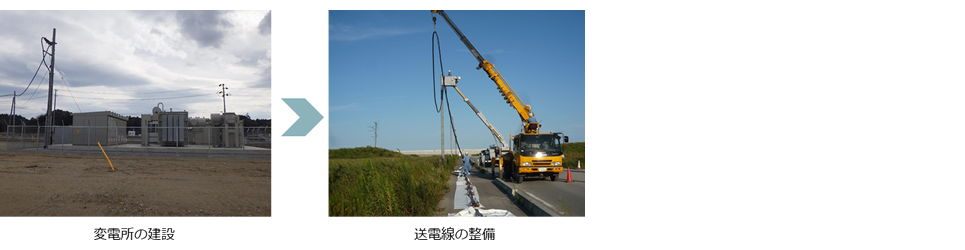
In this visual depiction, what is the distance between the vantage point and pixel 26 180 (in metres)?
10.7

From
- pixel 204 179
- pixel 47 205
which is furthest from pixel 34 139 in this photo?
pixel 47 205

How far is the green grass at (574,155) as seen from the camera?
25.1m

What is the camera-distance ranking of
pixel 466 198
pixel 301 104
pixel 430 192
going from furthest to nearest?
pixel 466 198 < pixel 430 192 < pixel 301 104

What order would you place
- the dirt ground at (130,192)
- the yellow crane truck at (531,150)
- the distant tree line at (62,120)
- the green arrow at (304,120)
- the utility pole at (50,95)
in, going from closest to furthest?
1. the green arrow at (304,120)
2. the dirt ground at (130,192)
3. the yellow crane truck at (531,150)
4. the utility pole at (50,95)
5. the distant tree line at (62,120)

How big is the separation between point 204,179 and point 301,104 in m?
8.60

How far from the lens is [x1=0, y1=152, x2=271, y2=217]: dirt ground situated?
7.98m

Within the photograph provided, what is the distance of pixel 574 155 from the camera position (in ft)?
93.3

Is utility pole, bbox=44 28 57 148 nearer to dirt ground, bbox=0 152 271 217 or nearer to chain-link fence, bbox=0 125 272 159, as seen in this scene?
chain-link fence, bbox=0 125 272 159

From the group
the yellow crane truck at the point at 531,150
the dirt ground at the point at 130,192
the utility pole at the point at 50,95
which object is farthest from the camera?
the utility pole at the point at 50,95

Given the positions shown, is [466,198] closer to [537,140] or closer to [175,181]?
[537,140]

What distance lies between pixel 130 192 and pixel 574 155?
23258 mm

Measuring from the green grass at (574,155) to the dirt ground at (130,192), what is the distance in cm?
1633

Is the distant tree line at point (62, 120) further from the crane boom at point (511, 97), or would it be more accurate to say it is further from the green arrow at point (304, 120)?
the green arrow at point (304, 120)

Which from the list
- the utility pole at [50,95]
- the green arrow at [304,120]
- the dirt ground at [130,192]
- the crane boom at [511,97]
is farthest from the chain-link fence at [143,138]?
the green arrow at [304,120]
